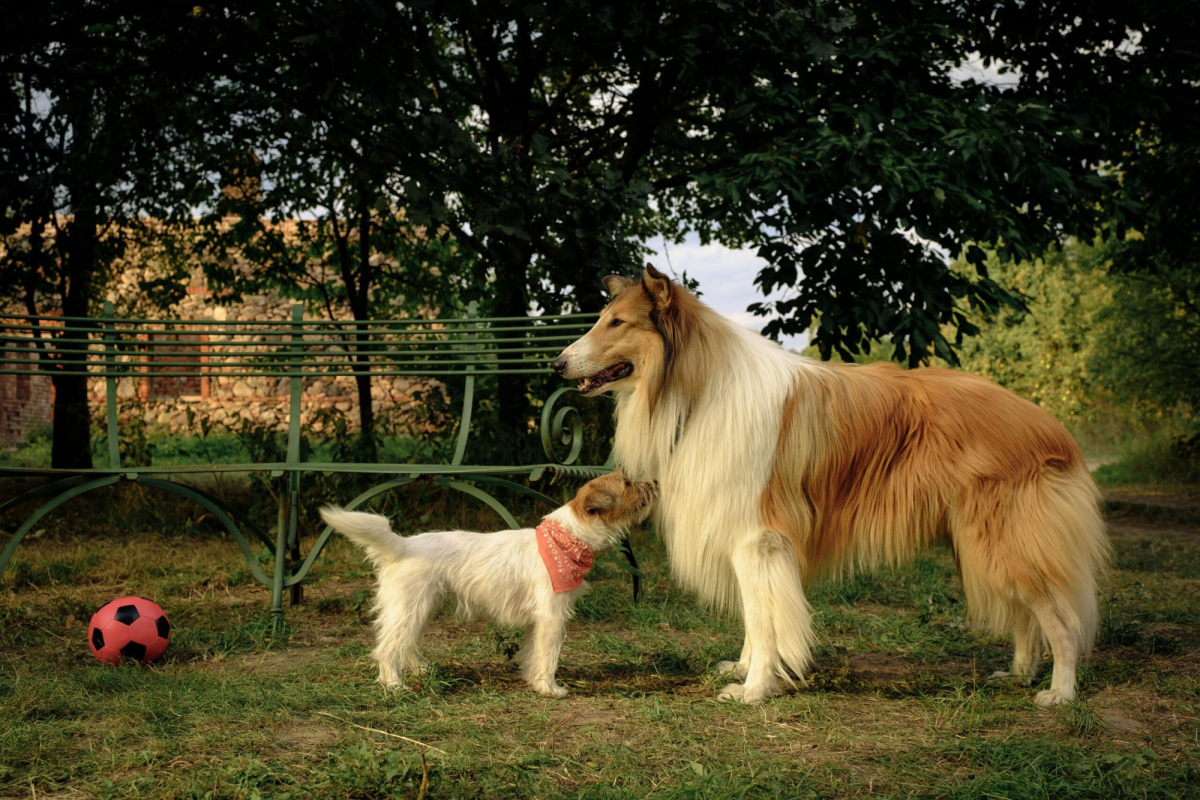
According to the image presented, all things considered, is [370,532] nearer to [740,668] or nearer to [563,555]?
[563,555]

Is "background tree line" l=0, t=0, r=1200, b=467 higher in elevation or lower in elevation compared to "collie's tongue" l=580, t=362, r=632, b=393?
higher

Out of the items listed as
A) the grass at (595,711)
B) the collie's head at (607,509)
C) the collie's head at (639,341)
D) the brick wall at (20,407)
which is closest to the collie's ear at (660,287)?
the collie's head at (639,341)

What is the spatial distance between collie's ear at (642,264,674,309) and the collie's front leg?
99 centimetres

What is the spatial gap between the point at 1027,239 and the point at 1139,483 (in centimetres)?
822

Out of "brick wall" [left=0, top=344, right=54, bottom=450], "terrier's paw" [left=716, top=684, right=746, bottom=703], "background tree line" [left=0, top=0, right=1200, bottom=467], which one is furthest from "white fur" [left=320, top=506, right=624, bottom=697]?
"brick wall" [left=0, top=344, right=54, bottom=450]

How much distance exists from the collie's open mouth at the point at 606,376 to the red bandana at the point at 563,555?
0.57 m

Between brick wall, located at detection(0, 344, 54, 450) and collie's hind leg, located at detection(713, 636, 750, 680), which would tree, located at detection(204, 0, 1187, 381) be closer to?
collie's hind leg, located at detection(713, 636, 750, 680)

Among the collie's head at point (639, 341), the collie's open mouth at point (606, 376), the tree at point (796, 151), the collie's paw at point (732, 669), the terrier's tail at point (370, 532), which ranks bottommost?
the collie's paw at point (732, 669)

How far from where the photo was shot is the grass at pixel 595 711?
266 cm

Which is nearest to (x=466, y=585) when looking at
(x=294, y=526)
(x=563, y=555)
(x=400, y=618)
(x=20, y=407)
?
(x=400, y=618)

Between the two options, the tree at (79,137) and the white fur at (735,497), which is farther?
the tree at (79,137)

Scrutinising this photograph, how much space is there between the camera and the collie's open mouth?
3.93 metres

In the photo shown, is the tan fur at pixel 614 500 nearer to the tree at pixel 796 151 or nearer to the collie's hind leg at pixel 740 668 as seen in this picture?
the collie's hind leg at pixel 740 668

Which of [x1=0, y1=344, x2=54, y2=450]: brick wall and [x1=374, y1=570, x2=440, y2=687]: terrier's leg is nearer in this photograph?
[x1=374, y1=570, x2=440, y2=687]: terrier's leg
